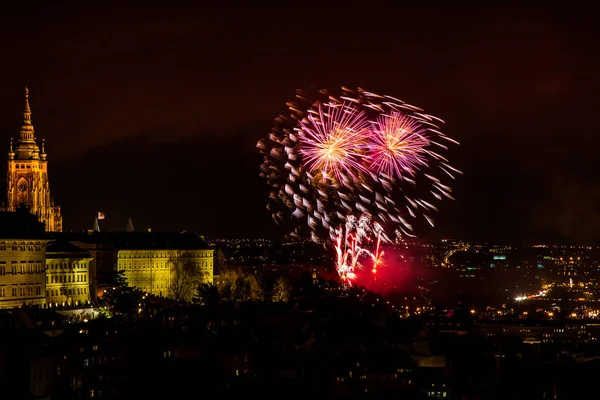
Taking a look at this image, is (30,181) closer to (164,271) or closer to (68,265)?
(164,271)

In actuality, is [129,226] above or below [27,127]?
below

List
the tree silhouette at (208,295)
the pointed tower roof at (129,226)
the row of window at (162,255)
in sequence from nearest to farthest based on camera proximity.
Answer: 1. the tree silhouette at (208,295)
2. the row of window at (162,255)
3. the pointed tower roof at (129,226)

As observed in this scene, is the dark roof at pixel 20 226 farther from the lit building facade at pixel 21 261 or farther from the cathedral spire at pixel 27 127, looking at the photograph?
the cathedral spire at pixel 27 127

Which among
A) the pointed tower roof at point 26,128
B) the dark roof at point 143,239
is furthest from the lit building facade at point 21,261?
the pointed tower roof at point 26,128

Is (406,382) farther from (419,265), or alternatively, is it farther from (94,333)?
(419,265)

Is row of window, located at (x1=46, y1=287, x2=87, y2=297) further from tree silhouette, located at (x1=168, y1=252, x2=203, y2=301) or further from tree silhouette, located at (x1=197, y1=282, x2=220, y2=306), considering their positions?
tree silhouette, located at (x1=168, y1=252, x2=203, y2=301)

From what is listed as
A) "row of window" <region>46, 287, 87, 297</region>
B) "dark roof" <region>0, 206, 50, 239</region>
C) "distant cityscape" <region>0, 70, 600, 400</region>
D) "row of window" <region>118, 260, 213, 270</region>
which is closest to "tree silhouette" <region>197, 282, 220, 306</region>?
"distant cityscape" <region>0, 70, 600, 400</region>

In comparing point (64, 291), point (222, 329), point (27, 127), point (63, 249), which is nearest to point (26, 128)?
point (27, 127)
